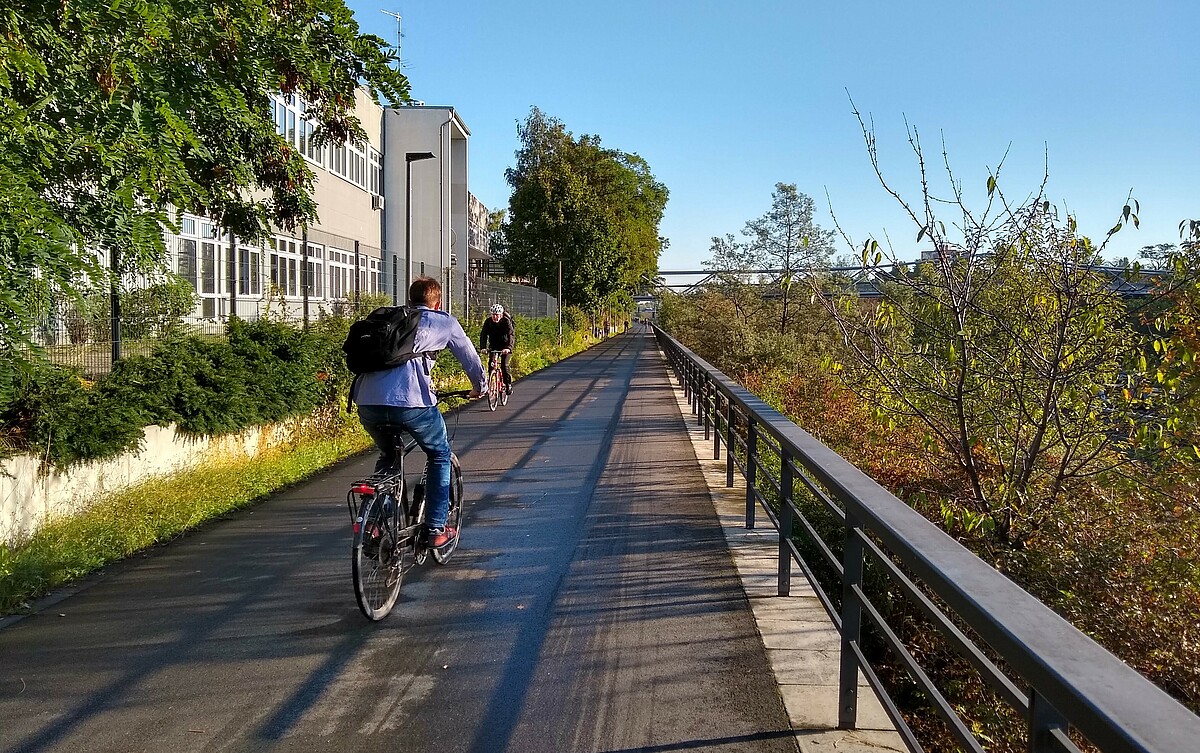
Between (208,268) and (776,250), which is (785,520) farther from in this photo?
(776,250)

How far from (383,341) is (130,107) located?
2284 mm

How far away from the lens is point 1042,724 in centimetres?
206

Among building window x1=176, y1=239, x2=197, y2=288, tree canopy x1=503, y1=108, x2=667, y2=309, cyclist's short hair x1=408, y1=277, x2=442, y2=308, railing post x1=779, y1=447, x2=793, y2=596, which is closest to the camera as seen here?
railing post x1=779, y1=447, x2=793, y2=596

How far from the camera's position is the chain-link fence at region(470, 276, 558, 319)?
31.5m

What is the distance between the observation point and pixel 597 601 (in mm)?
5488

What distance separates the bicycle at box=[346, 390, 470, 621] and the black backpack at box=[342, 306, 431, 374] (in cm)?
39

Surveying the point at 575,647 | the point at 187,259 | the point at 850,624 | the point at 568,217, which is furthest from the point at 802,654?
the point at 568,217

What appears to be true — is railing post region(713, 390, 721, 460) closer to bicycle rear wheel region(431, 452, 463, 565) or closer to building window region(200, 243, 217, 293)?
bicycle rear wheel region(431, 452, 463, 565)

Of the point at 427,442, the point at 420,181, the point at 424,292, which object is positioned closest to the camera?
the point at 427,442

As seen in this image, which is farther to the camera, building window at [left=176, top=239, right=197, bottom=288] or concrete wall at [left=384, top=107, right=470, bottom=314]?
concrete wall at [left=384, top=107, right=470, bottom=314]

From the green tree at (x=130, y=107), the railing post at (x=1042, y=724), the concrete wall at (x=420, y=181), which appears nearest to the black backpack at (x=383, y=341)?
the green tree at (x=130, y=107)

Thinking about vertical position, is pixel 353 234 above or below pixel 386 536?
above

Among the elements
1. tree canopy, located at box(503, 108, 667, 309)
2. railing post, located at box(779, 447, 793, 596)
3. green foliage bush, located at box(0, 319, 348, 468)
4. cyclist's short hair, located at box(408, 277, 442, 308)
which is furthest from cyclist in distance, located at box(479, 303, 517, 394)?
tree canopy, located at box(503, 108, 667, 309)

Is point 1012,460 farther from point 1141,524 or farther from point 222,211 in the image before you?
point 222,211
